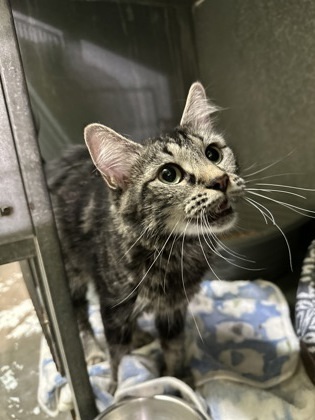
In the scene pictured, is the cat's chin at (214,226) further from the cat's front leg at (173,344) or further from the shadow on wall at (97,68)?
the shadow on wall at (97,68)

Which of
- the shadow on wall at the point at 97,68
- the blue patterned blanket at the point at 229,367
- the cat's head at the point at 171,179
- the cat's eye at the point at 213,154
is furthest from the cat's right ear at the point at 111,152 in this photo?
the blue patterned blanket at the point at 229,367

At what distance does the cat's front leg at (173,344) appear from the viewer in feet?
4.14

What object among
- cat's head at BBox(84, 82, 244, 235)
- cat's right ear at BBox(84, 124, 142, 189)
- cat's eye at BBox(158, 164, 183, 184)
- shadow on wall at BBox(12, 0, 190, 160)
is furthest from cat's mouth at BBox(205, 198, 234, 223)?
shadow on wall at BBox(12, 0, 190, 160)

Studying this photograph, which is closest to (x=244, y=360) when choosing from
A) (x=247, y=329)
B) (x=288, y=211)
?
(x=247, y=329)

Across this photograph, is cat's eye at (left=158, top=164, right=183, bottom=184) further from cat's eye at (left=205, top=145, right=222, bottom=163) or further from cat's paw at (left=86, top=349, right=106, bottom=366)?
cat's paw at (left=86, top=349, right=106, bottom=366)

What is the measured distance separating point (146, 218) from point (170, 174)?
0.12 meters

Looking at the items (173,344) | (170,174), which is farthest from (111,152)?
(173,344)

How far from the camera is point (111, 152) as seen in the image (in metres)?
0.95

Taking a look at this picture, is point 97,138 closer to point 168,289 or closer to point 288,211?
point 168,289

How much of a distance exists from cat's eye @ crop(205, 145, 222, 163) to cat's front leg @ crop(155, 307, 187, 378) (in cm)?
51

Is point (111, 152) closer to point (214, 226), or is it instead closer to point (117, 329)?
point (214, 226)

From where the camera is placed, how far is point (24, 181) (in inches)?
33.4

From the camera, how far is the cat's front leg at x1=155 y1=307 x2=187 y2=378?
1.26 metres

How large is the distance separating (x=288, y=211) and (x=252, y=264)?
0.27m
